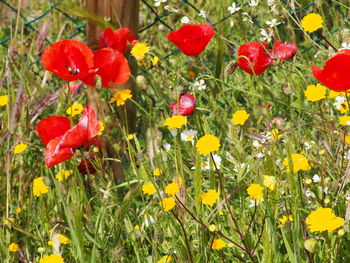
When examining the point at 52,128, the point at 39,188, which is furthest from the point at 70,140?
the point at 39,188

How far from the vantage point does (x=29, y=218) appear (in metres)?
1.96

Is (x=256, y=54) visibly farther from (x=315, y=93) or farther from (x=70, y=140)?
(x=70, y=140)

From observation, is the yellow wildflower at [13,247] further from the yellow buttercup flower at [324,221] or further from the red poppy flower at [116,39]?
the yellow buttercup flower at [324,221]

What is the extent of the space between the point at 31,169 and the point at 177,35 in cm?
70

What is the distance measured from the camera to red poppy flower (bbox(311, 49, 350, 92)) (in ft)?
4.45

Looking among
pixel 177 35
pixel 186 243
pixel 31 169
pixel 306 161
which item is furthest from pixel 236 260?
pixel 31 169

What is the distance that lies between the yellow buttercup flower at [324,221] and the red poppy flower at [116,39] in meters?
0.96

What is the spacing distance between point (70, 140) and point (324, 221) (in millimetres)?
630

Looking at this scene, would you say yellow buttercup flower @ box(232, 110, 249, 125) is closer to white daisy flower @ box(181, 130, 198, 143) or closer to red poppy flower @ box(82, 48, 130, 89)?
white daisy flower @ box(181, 130, 198, 143)

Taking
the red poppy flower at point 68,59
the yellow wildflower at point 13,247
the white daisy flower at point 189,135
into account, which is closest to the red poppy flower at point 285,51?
the white daisy flower at point 189,135

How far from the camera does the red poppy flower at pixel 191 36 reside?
1.78m

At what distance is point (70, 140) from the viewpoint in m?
1.56

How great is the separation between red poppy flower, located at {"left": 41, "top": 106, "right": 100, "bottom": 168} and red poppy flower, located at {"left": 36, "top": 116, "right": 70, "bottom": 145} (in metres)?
0.08

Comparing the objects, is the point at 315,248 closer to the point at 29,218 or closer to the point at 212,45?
the point at 29,218
